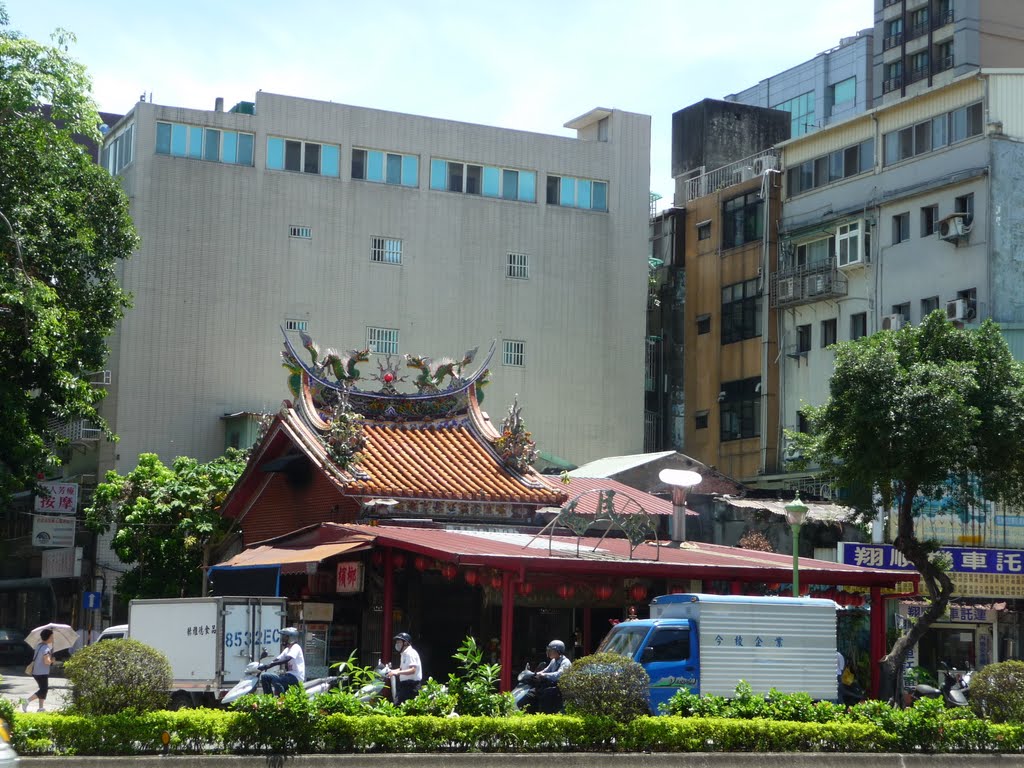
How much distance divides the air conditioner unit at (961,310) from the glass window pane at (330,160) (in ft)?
76.1

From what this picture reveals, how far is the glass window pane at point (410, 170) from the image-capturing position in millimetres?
54250

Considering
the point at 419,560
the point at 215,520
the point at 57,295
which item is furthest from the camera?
the point at 215,520

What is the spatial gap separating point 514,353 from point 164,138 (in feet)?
50.4

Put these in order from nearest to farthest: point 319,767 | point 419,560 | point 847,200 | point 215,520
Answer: point 319,767
point 419,560
point 215,520
point 847,200

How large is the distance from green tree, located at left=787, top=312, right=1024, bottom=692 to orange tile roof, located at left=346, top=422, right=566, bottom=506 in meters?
6.73

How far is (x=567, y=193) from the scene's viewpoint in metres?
56.8

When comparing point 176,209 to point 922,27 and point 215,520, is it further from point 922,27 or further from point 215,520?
point 922,27

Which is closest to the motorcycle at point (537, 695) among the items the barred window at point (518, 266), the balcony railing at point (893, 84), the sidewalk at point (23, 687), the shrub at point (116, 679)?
the shrub at point (116, 679)

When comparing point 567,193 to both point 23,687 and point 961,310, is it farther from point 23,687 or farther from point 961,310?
point 23,687

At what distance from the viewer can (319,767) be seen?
635 inches

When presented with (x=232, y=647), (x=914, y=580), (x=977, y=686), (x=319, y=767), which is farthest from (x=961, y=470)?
(x=319, y=767)

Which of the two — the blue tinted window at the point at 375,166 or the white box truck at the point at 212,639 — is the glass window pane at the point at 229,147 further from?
the white box truck at the point at 212,639

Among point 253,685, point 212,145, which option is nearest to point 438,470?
point 253,685

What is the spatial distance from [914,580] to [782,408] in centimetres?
2144
